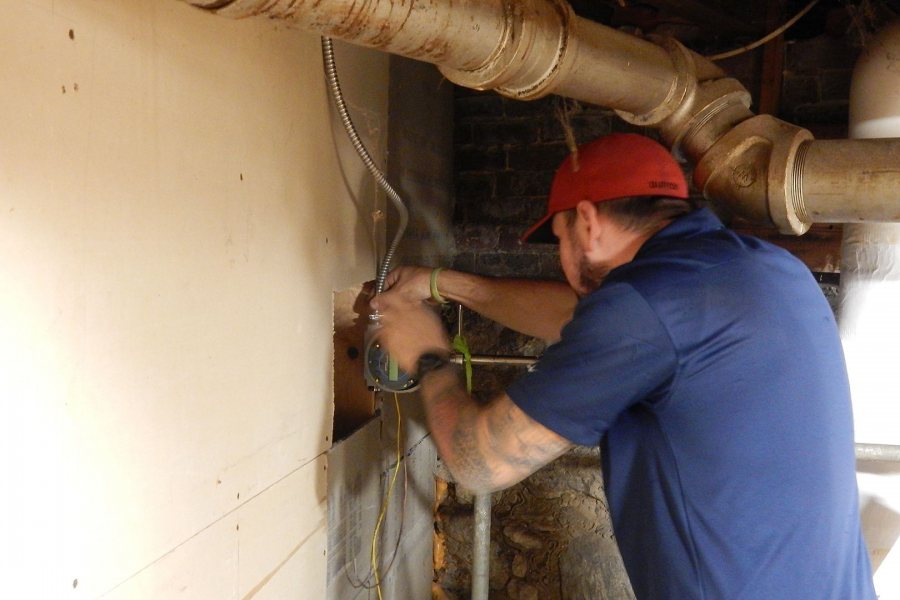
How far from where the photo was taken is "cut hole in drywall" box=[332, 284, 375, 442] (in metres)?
1.95

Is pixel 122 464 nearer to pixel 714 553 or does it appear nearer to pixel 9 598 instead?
pixel 9 598

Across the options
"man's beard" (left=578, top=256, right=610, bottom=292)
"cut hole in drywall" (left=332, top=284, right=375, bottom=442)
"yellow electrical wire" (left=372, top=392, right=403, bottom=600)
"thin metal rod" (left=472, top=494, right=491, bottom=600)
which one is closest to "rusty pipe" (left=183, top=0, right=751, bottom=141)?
"man's beard" (left=578, top=256, right=610, bottom=292)

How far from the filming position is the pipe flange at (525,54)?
49.9 inches

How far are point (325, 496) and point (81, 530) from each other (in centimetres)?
79

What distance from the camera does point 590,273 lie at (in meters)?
1.33

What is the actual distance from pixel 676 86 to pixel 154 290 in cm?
125

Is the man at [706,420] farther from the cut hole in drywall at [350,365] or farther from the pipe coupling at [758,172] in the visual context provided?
the cut hole in drywall at [350,365]

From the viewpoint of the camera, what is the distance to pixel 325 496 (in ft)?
5.54

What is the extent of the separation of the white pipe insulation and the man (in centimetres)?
84

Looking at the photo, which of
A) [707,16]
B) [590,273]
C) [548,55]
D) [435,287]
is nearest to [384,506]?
[435,287]

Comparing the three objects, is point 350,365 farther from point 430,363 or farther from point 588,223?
point 588,223

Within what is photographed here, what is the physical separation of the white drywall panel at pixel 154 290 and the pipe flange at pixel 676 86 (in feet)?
2.48

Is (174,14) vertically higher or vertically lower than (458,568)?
higher

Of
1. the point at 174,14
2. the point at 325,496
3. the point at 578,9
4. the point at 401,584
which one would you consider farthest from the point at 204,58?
the point at 401,584
